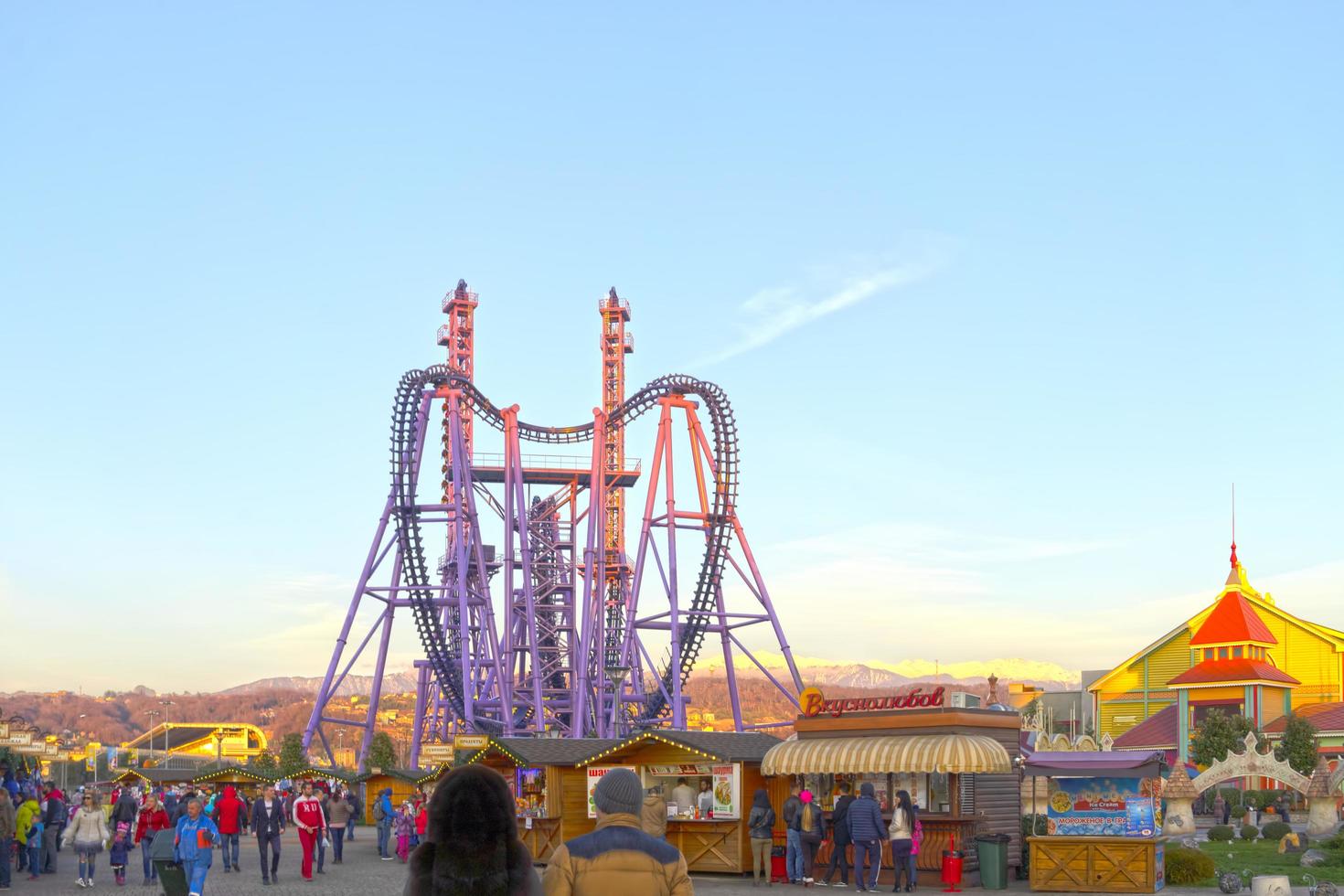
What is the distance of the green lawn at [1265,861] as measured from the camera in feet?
84.4

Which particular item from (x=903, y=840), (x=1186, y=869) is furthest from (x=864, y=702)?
(x=1186, y=869)

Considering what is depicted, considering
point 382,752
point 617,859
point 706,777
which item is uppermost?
point 617,859

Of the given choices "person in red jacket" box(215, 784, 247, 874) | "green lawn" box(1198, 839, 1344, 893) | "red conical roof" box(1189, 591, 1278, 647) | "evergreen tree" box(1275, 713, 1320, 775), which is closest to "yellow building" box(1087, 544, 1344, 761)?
"red conical roof" box(1189, 591, 1278, 647)

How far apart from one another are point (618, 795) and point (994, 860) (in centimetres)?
1841

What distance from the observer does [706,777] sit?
84.1 ft

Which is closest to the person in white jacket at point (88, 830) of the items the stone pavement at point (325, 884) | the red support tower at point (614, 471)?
the stone pavement at point (325, 884)

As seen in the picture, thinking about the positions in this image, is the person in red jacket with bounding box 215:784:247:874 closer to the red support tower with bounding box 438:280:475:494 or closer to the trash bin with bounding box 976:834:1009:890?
the trash bin with bounding box 976:834:1009:890

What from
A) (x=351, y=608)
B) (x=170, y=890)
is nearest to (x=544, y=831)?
(x=170, y=890)

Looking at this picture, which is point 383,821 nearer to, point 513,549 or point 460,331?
point 513,549

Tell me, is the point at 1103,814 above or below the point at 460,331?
below

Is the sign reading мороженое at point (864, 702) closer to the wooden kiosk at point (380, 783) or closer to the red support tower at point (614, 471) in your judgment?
the wooden kiosk at point (380, 783)

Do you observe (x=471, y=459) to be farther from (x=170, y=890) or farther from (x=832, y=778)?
(x=170, y=890)

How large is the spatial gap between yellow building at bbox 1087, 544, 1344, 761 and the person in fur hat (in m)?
57.2

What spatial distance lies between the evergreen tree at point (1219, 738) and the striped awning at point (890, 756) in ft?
110
